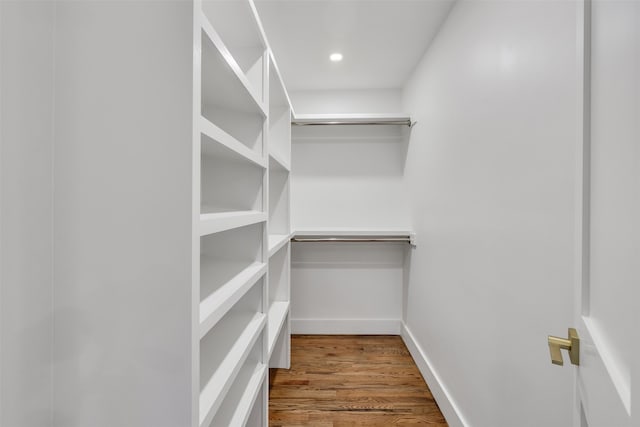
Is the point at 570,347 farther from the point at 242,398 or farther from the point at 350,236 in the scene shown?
the point at 350,236

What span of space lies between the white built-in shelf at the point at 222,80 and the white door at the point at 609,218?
2.66ft

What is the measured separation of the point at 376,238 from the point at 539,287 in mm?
1637

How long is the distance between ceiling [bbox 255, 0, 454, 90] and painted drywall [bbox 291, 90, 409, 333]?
38 cm

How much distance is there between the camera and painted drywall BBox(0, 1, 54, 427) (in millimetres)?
557

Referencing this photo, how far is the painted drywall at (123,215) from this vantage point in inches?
26.3

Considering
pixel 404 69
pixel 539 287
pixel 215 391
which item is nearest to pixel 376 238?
pixel 404 69

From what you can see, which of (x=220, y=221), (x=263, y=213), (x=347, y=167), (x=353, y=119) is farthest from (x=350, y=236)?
(x=220, y=221)

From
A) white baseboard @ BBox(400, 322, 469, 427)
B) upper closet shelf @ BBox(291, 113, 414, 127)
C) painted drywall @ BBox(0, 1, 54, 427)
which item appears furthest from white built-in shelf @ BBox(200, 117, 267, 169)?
white baseboard @ BBox(400, 322, 469, 427)

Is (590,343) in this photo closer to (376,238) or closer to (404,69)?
(376,238)

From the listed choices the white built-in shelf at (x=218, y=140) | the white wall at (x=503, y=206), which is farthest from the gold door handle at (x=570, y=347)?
the white built-in shelf at (x=218, y=140)

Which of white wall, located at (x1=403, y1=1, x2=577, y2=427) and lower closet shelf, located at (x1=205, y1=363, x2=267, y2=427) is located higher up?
white wall, located at (x1=403, y1=1, x2=577, y2=427)

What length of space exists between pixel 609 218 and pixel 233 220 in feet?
2.99

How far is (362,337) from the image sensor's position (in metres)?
2.86

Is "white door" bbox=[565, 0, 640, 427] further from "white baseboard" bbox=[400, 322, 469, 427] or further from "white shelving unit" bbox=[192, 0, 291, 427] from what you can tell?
"white baseboard" bbox=[400, 322, 469, 427]
